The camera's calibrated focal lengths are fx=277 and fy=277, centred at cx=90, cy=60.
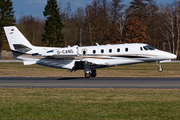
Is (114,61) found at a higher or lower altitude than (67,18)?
lower

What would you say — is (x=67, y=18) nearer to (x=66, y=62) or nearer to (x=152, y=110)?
(x=66, y=62)

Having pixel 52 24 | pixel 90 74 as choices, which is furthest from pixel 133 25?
pixel 90 74

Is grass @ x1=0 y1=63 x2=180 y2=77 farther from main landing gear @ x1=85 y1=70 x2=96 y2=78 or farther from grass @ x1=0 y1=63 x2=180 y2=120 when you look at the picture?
grass @ x1=0 y1=63 x2=180 y2=120

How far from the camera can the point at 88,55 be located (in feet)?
89.6

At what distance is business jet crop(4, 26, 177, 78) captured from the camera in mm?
26719

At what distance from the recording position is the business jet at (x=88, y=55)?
87.7 ft

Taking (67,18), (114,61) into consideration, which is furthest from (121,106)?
(67,18)

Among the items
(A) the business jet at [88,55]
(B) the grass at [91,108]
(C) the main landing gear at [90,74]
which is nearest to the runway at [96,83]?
(C) the main landing gear at [90,74]

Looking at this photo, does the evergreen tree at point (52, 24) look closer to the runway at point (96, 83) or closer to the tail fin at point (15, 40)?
the tail fin at point (15, 40)

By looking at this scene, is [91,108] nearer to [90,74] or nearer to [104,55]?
[104,55]

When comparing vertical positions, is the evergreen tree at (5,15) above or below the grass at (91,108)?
above

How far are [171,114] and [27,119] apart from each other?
516cm

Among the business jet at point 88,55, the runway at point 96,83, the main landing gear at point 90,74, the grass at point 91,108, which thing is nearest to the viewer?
the grass at point 91,108

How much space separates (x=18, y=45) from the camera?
91.6ft
